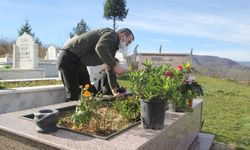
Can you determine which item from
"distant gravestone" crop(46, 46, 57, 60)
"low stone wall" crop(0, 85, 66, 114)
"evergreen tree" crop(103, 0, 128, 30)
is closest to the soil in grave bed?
"low stone wall" crop(0, 85, 66, 114)

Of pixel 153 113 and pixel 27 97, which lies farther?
pixel 27 97

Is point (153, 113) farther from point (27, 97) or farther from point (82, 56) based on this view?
point (27, 97)

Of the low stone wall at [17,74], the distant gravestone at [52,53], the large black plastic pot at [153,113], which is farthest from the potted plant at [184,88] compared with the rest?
the distant gravestone at [52,53]

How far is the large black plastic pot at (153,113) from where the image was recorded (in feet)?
6.65

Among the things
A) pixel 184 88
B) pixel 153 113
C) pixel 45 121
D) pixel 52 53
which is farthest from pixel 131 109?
pixel 52 53

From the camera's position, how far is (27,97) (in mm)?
4301

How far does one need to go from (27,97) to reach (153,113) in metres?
2.91

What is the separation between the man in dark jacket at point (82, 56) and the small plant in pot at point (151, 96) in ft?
3.24

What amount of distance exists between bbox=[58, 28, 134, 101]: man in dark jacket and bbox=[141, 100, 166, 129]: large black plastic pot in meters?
1.13

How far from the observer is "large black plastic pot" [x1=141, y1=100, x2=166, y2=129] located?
6.65 feet

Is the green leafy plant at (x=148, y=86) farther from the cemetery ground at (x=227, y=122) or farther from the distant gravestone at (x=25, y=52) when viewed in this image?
the distant gravestone at (x=25, y=52)

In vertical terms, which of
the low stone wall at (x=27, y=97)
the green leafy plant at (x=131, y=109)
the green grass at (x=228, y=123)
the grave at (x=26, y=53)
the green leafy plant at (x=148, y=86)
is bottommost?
the green grass at (x=228, y=123)

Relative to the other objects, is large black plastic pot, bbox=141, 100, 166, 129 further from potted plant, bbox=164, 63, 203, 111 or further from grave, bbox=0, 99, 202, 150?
potted plant, bbox=164, 63, 203, 111

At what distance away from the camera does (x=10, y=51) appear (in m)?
22.0
